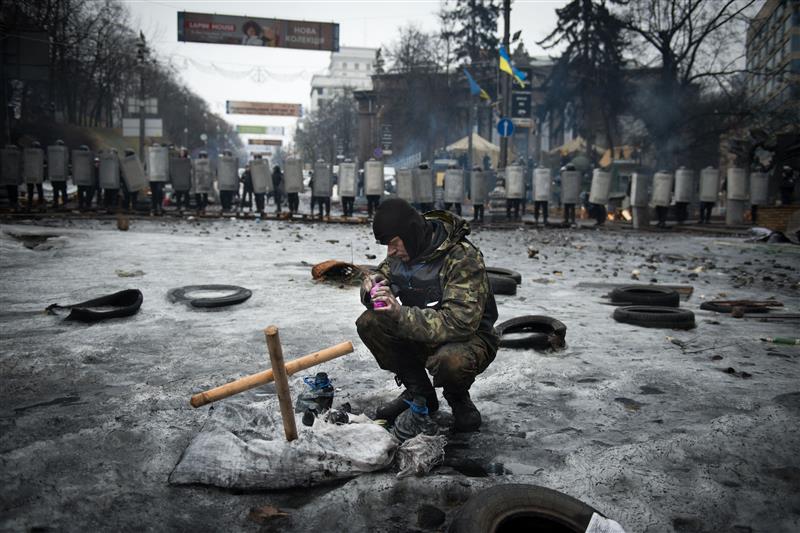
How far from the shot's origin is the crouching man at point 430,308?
289cm

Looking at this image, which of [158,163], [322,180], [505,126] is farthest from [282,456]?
[158,163]

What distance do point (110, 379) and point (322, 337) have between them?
5.77 feet

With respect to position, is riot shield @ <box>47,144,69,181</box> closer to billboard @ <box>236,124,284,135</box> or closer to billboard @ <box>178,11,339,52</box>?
billboard @ <box>178,11,339,52</box>

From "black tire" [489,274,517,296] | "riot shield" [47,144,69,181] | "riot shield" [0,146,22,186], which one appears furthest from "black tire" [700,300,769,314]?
"riot shield" [0,146,22,186]

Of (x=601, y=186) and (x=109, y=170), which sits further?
(x=601, y=186)

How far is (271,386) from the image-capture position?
4.01 m

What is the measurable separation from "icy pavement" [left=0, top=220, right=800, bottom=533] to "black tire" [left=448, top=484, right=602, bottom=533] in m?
0.28

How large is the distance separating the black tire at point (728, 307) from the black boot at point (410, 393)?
467 centimetres

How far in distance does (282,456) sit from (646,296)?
5.46 meters

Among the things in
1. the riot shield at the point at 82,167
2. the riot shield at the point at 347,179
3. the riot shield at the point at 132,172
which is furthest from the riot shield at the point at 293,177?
the riot shield at the point at 82,167

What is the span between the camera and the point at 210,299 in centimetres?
620

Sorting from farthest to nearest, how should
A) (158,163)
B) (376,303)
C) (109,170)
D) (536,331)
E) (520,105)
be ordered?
(520,105) → (158,163) → (109,170) → (536,331) → (376,303)

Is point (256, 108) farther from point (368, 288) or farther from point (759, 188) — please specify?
point (368, 288)

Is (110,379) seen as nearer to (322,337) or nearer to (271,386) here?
(271,386)
